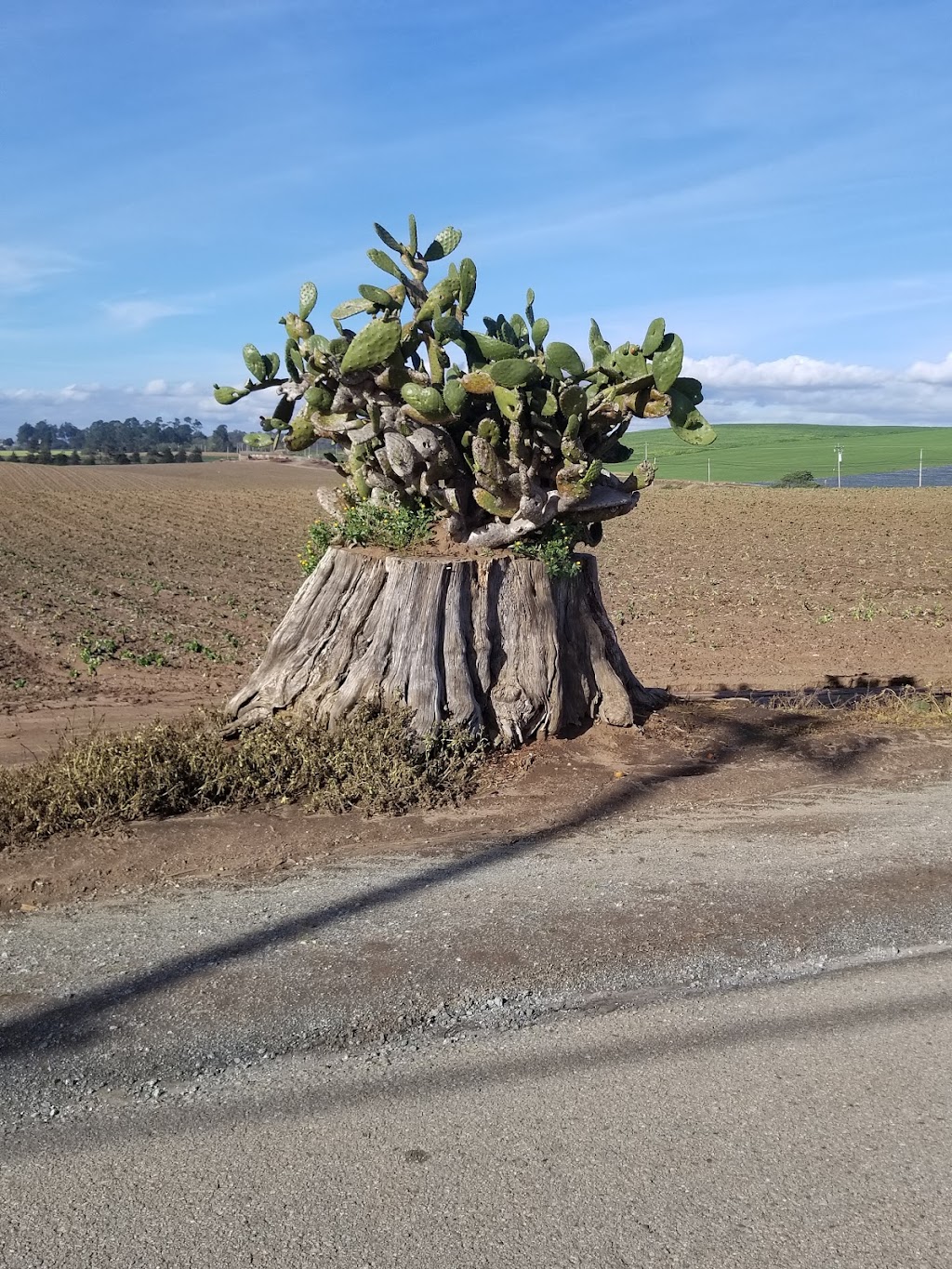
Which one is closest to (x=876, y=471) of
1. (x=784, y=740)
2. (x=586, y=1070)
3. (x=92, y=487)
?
(x=92, y=487)

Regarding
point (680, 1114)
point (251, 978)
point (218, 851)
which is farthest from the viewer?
point (218, 851)

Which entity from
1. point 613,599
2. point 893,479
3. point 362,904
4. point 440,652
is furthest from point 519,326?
point 893,479

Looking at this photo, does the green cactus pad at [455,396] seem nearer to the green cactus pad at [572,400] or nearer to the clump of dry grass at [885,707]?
the green cactus pad at [572,400]

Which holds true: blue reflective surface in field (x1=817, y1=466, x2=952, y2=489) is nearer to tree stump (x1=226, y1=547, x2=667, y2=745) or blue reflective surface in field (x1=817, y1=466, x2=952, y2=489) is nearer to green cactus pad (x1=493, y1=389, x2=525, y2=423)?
tree stump (x1=226, y1=547, x2=667, y2=745)

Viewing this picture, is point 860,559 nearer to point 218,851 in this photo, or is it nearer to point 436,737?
point 436,737

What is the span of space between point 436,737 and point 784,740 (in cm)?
279

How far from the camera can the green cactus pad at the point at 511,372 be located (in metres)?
7.67

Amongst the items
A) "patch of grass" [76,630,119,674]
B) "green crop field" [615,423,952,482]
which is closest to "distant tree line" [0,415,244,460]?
"green crop field" [615,423,952,482]

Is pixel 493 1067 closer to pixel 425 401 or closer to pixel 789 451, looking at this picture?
pixel 425 401

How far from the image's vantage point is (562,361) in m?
8.04

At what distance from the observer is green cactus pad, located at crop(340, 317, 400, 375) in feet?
25.6

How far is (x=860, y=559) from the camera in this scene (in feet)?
84.0

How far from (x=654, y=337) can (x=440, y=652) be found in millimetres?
2766

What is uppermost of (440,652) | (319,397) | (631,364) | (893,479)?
(631,364)
